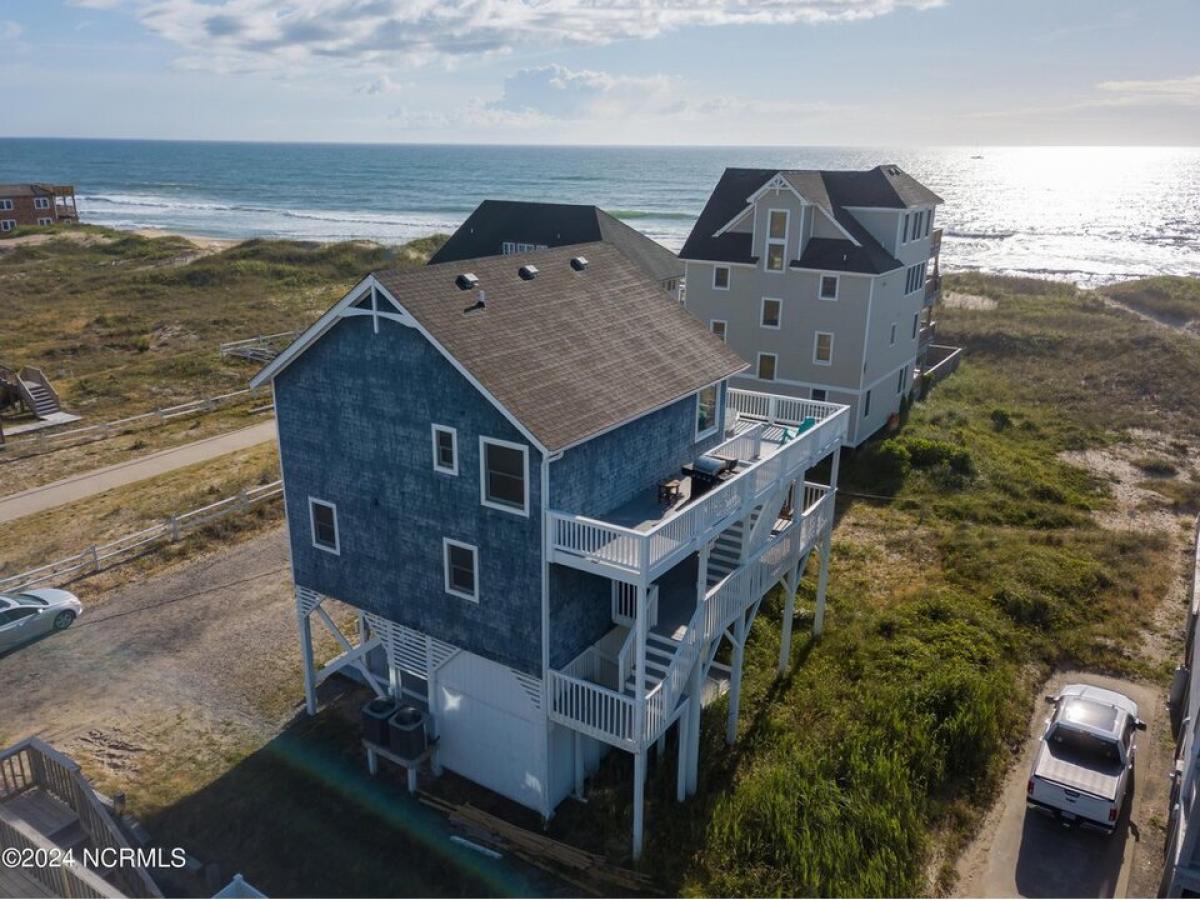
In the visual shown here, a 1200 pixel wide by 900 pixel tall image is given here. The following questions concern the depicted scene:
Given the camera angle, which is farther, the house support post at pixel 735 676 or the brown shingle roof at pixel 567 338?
the house support post at pixel 735 676

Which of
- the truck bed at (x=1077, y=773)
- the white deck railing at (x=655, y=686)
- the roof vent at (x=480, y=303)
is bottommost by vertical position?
the truck bed at (x=1077, y=773)

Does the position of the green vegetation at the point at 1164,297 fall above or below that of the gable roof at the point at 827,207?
below

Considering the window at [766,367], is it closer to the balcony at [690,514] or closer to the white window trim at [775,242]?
the white window trim at [775,242]

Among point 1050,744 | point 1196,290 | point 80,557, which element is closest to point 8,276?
point 80,557

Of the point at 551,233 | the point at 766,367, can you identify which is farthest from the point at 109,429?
the point at 766,367

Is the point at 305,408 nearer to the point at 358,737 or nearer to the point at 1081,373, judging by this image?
the point at 358,737

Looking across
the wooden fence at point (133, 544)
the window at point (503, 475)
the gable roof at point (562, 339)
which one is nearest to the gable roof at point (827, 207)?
the gable roof at point (562, 339)

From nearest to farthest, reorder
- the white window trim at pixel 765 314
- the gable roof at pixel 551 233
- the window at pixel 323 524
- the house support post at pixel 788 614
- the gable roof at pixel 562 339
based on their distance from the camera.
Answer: the gable roof at pixel 562 339 < the window at pixel 323 524 < the house support post at pixel 788 614 < the white window trim at pixel 765 314 < the gable roof at pixel 551 233
